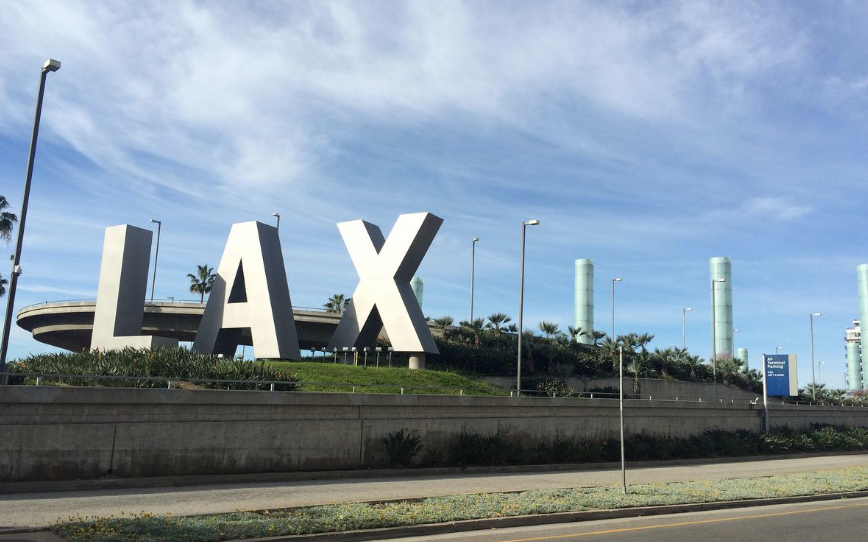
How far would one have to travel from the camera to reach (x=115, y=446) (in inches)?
715

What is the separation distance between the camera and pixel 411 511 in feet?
46.6

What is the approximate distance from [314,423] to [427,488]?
439cm

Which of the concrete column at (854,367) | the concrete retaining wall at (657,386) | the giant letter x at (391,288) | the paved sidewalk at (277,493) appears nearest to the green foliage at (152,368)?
the paved sidewalk at (277,493)

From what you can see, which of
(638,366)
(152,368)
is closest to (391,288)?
(152,368)

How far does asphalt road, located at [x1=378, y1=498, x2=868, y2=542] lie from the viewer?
12.5 m

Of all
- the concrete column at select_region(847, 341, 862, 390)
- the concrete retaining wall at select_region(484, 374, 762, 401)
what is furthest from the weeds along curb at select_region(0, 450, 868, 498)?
the concrete column at select_region(847, 341, 862, 390)

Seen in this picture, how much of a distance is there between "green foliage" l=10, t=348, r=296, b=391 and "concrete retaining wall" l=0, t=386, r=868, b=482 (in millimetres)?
2382

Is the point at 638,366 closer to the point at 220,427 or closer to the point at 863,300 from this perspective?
the point at 220,427

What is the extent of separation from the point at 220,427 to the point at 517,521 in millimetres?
9619

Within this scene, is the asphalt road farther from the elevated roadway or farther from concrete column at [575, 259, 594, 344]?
concrete column at [575, 259, 594, 344]

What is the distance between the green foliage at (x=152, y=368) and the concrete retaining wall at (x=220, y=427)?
7.82 feet

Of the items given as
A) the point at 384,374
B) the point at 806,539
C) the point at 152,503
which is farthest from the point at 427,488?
the point at 384,374

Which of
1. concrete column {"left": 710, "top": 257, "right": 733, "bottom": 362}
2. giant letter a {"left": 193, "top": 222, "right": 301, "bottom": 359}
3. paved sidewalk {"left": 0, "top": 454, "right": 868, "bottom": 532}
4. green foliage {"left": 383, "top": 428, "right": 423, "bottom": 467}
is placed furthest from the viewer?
concrete column {"left": 710, "top": 257, "right": 733, "bottom": 362}

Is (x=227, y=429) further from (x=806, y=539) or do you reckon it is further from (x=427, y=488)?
(x=806, y=539)
